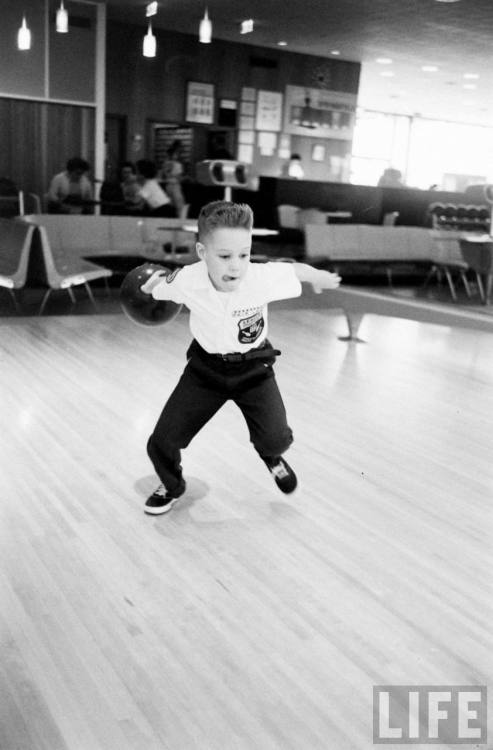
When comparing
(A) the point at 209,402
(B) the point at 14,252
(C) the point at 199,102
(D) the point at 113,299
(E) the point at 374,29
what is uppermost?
(E) the point at 374,29

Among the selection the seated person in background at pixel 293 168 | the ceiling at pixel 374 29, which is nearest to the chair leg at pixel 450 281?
the ceiling at pixel 374 29

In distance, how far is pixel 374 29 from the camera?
10.3m

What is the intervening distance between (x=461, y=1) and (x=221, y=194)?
3.81m

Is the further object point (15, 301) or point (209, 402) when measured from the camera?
point (15, 301)

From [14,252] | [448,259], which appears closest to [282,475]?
[14,252]

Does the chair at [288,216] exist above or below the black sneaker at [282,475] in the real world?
above

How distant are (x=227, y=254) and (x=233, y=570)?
38.2 inches

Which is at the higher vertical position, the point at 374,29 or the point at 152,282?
the point at 374,29

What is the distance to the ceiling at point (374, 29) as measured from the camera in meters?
9.17

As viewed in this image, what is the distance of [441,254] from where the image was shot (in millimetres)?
8578

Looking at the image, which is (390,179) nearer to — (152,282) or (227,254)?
(152,282)

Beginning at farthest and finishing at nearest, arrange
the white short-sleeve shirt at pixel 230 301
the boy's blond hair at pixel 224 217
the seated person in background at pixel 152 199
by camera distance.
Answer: the seated person in background at pixel 152 199 < the white short-sleeve shirt at pixel 230 301 < the boy's blond hair at pixel 224 217

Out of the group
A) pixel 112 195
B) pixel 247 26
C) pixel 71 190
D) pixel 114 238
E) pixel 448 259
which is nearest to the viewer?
pixel 448 259

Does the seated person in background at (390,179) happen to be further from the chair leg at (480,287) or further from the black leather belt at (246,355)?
the black leather belt at (246,355)
